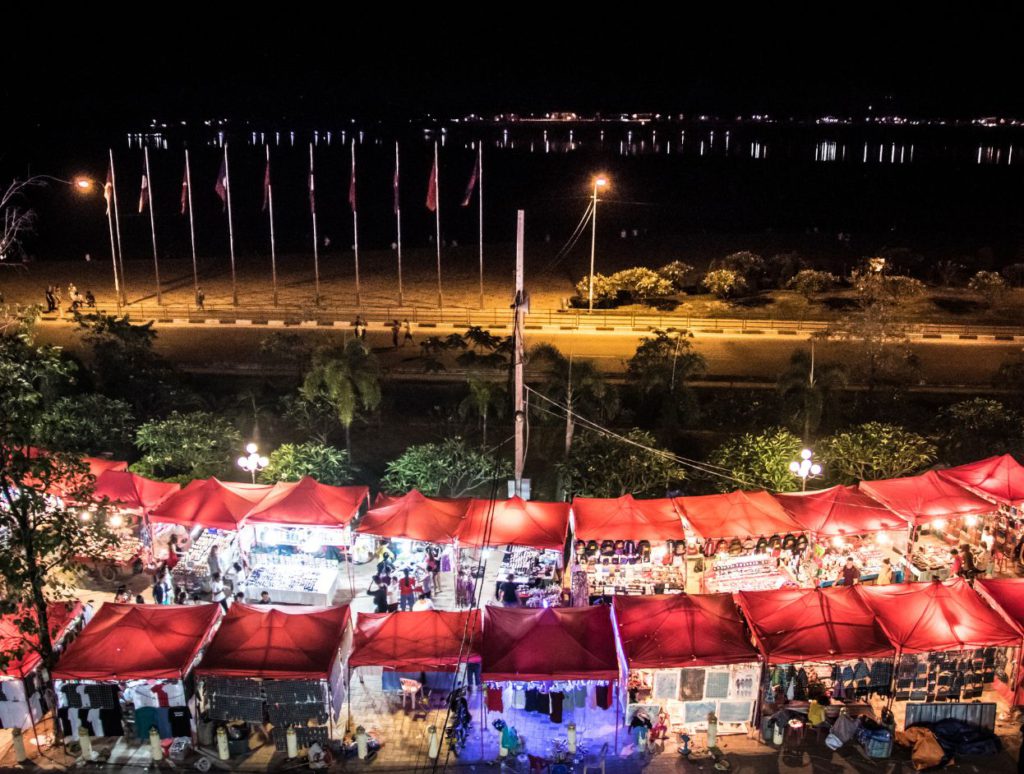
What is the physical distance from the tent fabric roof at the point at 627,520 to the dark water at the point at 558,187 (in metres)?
46.6

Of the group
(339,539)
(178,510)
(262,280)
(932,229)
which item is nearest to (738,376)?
(339,539)

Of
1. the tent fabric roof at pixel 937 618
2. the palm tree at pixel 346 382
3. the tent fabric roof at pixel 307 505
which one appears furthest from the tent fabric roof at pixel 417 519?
the tent fabric roof at pixel 937 618

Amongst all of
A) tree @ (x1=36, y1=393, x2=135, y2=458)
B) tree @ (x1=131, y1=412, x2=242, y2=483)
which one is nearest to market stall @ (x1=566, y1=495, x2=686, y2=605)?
tree @ (x1=131, y1=412, x2=242, y2=483)

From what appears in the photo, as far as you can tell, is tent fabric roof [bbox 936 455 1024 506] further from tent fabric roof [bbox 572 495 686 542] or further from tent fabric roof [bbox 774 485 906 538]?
tent fabric roof [bbox 572 495 686 542]

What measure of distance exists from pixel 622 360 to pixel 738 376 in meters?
4.31

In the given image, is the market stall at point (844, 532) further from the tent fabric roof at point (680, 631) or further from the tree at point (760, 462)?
the tent fabric roof at point (680, 631)

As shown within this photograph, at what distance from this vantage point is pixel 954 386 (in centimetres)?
3109

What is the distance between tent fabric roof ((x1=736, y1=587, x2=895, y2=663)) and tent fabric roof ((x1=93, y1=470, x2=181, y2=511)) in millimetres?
11996

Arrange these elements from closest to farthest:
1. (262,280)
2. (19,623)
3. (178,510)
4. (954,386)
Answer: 1. (19,623)
2. (178,510)
3. (954,386)
4. (262,280)

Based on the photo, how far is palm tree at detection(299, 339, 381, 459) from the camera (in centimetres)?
2433

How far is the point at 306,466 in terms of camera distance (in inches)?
864

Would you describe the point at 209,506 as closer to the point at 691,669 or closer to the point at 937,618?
the point at 691,669

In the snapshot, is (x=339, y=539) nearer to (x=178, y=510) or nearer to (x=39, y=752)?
(x=178, y=510)

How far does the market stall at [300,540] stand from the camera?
17.5 metres
